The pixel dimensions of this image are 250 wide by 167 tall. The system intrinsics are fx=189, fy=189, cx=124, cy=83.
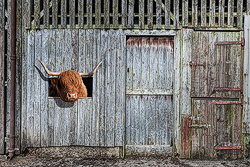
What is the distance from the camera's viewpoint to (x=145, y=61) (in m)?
4.49

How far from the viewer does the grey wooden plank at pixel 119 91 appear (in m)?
4.38

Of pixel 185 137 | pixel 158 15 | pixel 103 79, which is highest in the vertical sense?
pixel 158 15

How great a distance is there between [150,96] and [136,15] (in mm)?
1923

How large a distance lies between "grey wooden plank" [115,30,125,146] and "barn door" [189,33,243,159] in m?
1.62

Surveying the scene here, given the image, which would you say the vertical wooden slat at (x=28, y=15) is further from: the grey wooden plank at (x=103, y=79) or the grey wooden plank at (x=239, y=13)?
the grey wooden plank at (x=239, y=13)

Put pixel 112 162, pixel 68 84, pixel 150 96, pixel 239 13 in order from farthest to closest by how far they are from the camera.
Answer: pixel 150 96 < pixel 239 13 < pixel 112 162 < pixel 68 84

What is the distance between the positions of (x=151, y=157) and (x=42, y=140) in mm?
2565

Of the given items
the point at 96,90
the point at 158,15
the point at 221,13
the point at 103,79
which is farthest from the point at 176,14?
the point at 96,90

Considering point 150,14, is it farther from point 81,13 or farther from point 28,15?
point 28,15

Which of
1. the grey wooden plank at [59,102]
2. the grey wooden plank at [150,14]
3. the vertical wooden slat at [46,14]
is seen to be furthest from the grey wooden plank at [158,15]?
the vertical wooden slat at [46,14]

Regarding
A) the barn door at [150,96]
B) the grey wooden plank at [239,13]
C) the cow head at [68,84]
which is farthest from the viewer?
the barn door at [150,96]

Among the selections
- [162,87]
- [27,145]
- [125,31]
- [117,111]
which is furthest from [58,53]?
[162,87]

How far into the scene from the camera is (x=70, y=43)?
173 inches

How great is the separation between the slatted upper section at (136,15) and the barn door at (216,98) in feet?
1.29
